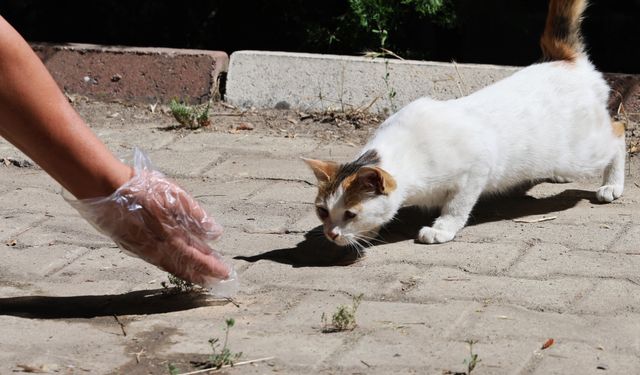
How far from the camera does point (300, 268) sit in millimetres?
3926

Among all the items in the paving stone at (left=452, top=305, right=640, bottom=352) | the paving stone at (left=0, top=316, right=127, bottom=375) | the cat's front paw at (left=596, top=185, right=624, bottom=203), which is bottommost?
the paving stone at (left=452, top=305, right=640, bottom=352)

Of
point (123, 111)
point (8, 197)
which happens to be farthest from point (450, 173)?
point (123, 111)

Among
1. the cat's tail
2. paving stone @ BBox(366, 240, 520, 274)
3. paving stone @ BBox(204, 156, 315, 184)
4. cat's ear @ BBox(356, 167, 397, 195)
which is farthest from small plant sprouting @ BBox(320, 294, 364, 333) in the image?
the cat's tail

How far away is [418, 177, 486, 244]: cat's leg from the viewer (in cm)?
425

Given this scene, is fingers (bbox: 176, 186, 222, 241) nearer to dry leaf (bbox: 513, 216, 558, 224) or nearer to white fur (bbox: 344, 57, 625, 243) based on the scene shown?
white fur (bbox: 344, 57, 625, 243)

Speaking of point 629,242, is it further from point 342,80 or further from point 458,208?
point 342,80

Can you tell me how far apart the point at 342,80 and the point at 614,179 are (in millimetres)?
1954

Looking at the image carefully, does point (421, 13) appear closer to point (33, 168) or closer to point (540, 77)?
point (540, 77)

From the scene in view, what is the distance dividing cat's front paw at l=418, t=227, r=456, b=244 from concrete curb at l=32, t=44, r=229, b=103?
2457 mm

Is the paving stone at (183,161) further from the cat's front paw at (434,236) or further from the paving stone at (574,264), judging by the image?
the paving stone at (574,264)

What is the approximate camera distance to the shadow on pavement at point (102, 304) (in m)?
3.50

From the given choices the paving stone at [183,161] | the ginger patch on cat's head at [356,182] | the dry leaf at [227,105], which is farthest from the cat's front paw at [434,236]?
the dry leaf at [227,105]

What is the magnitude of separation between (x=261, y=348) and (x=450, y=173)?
1492 millimetres

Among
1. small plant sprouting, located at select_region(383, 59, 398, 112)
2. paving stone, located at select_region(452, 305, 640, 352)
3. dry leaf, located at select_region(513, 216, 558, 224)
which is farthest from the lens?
small plant sprouting, located at select_region(383, 59, 398, 112)
